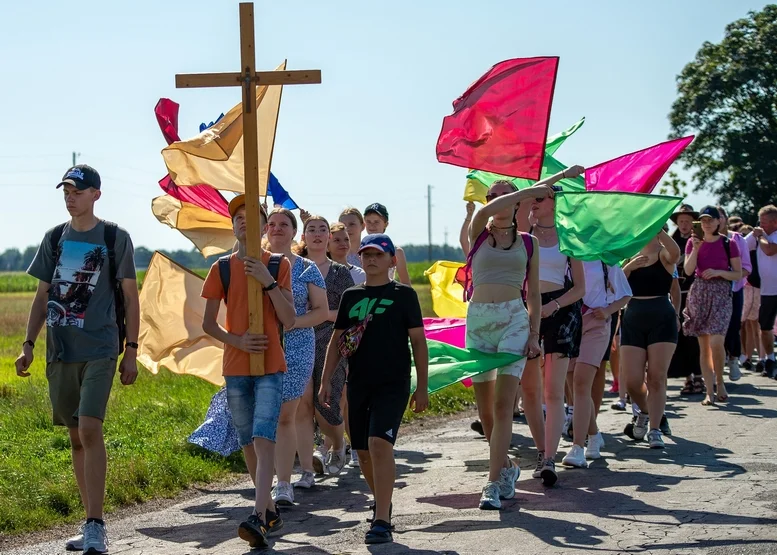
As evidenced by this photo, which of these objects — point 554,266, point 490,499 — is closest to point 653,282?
point 554,266

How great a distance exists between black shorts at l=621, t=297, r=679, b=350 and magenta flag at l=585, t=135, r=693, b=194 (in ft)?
3.58

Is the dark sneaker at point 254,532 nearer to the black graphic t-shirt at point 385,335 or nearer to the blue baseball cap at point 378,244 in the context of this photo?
the black graphic t-shirt at point 385,335

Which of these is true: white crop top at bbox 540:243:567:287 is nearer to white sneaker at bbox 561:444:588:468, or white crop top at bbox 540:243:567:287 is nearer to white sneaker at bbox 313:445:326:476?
white sneaker at bbox 561:444:588:468

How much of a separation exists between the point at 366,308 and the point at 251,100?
4.35 ft

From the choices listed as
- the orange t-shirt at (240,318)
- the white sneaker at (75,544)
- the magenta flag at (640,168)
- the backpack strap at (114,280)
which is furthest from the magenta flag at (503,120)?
the white sneaker at (75,544)

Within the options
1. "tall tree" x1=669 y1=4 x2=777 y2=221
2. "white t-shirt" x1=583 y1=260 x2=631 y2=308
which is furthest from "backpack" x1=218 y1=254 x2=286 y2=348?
"tall tree" x1=669 y1=4 x2=777 y2=221

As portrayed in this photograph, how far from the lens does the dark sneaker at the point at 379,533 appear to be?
6.29 meters

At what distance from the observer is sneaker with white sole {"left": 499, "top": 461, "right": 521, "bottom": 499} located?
24.0ft

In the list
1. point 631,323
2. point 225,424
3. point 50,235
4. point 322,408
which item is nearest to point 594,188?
point 631,323

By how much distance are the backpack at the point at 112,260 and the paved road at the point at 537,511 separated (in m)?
1.24

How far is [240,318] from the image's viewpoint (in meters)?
6.61

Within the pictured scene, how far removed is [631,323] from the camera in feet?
32.0

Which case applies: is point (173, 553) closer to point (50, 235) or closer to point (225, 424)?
point (50, 235)

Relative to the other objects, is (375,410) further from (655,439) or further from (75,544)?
(655,439)
